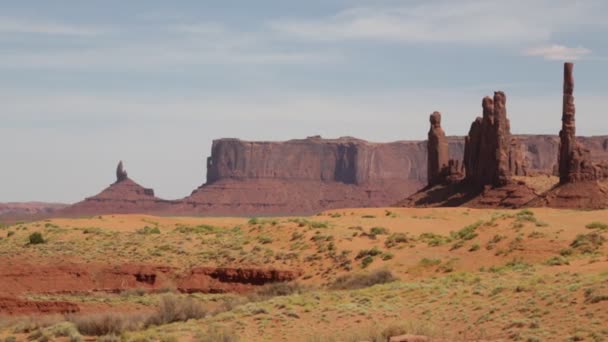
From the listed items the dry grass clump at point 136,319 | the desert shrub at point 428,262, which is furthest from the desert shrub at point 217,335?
the desert shrub at point 428,262

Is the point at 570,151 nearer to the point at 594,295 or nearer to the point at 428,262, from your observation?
the point at 428,262

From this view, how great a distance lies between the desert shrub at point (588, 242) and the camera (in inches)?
1389

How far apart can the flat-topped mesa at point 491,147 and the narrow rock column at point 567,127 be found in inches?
336

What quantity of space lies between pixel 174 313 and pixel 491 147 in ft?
200

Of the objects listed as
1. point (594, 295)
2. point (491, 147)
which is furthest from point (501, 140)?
point (594, 295)

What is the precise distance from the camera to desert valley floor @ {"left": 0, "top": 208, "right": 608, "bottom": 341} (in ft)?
78.4

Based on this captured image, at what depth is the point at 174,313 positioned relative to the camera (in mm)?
29984

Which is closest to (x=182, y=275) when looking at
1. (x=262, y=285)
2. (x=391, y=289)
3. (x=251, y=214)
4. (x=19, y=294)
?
(x=262, y=285)

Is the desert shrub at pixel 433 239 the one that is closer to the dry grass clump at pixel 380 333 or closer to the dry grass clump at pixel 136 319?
the dry grass clump at pixel 136 319

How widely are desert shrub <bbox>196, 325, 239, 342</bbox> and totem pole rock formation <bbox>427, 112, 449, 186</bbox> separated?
73687 millimetres

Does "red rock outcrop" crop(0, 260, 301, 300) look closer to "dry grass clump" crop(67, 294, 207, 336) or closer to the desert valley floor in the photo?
the desert valley floor

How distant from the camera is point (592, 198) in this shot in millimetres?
73625

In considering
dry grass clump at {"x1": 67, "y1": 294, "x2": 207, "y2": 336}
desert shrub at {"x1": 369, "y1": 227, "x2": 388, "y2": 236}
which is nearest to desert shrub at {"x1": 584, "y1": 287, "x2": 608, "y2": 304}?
dry grass clump at {"x1": 67, "y1": 294, "x2": 207, "y2": 336}

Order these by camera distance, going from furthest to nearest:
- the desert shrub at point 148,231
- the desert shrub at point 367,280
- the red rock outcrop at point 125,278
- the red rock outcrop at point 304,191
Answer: the red rock outcrop at point 304,191
the desert shrub at point 148,231
the red rock outcrop at point 125,278
the desert shrub at point 367,280
